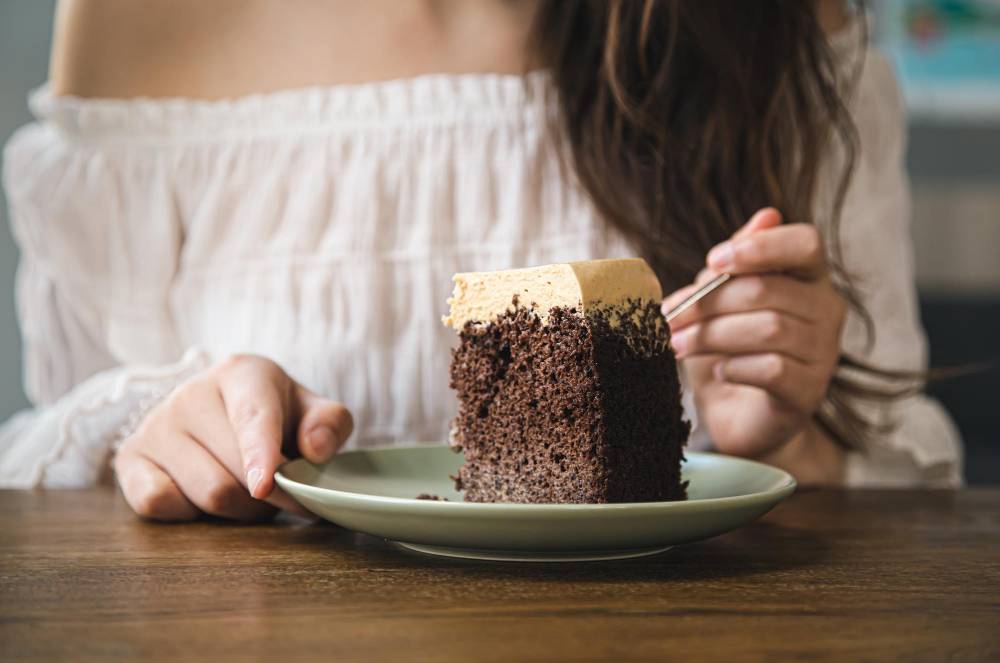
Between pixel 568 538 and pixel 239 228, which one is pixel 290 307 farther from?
pixel 568 538


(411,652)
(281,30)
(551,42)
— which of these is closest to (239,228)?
(281,30)

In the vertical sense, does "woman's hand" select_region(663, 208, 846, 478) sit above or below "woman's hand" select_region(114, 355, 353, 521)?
above

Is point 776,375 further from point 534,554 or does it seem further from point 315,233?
point 315,233

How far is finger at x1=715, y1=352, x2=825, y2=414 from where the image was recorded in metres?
0.93

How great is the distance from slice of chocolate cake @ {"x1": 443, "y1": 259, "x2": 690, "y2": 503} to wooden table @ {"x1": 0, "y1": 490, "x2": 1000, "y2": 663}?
79 millimetres

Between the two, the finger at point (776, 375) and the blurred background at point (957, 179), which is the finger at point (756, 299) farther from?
the blurred background at point (957, 179)

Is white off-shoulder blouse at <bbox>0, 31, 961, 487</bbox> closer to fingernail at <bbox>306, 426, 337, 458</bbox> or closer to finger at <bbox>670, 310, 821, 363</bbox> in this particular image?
finger at <bbox>670, 310, 821, 363</bbox>

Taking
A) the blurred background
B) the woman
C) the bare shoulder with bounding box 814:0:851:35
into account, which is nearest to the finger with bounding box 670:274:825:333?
the woman

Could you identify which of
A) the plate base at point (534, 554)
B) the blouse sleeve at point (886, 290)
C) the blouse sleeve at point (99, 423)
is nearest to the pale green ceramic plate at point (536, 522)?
the plate base at point (534, 554)

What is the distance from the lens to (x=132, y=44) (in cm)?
134

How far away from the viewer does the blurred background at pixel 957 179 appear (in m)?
2.51

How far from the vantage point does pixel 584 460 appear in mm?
672

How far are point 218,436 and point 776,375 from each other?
520 mm

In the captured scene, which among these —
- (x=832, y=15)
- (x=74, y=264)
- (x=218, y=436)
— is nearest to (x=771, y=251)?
(x=218, y=436)
